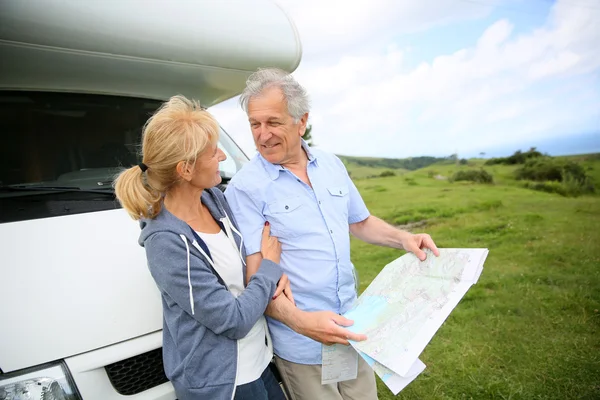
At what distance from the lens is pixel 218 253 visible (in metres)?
1.63

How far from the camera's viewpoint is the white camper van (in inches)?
62.6

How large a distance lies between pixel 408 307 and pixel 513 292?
367 cm

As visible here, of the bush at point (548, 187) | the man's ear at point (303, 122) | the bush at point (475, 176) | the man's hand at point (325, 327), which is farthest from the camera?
the bush at point (475, 176)

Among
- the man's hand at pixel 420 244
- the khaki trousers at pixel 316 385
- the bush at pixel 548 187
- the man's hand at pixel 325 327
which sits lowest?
the khaki trousers at pixel 316 385

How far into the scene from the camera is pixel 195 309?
141 cm

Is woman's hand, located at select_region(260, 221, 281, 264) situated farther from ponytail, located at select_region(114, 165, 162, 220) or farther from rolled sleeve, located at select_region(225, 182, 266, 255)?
ponytail, located at select_region(114, 165, 162, 220)

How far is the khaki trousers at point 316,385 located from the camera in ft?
6.11

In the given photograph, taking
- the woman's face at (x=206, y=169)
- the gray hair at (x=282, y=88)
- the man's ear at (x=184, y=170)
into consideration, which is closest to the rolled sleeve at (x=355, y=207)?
the gray hair at (x=282, y=88)

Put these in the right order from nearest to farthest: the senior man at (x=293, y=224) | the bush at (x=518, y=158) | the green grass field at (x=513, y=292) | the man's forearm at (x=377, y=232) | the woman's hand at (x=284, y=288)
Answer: the woman's hand at (x=284, y=288), the senior man at (x=293, y=224), the man's forearm at (x=377, y=232), the green grass field at (x=513, y=292), the bush at (x=518, y=158)

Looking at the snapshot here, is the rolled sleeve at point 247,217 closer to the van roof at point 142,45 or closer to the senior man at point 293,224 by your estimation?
the senior man at point 293,224

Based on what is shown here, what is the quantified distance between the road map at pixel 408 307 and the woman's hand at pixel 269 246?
406mm

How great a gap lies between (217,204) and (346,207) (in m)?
0.66

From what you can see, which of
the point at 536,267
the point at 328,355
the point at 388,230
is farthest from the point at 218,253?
the point at 536,267

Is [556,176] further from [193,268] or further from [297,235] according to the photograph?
[193,268]
